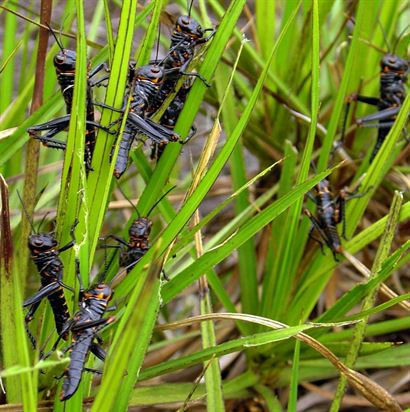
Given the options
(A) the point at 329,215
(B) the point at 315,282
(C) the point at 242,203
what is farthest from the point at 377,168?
(C) the point at 242,203

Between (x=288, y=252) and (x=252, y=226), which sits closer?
(x=252, y=226)

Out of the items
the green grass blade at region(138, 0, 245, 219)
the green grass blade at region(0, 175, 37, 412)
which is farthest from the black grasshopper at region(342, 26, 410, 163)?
the green grass blade at region(0, 175, 37, 412)

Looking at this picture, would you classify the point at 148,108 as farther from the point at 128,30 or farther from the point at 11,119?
the point at 11,119

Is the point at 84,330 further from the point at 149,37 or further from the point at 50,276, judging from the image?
the point at 149,37

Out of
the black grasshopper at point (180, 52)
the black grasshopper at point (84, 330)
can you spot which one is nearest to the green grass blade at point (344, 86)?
the black grasshopper at point (180, 52)

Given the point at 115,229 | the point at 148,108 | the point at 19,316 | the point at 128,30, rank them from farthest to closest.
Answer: the point at 115,229 < the point at 148,108 < the point at 128,30 < the point at 19,316

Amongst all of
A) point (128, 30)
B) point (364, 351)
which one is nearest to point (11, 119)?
point (128, 30)
